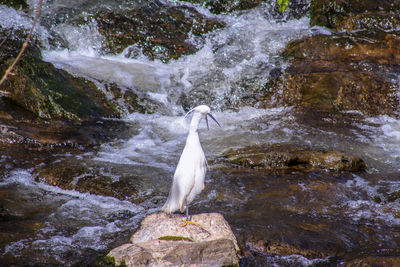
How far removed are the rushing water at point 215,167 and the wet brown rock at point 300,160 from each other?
0.22 metres

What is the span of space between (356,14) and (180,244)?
8485mm

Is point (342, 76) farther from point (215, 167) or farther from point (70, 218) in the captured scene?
point (70, 218)

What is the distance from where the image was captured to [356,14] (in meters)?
9.70

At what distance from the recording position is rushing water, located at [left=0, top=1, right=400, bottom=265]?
3.96 m

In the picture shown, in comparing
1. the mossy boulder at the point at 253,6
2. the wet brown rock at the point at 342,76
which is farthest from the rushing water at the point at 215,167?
the mossy boulder at the point at 253,6

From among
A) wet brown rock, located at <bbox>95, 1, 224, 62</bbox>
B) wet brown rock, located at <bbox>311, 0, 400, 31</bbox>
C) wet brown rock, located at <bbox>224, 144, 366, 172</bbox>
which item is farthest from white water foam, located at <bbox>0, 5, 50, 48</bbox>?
wet brown rock, located at <bbox>311, 0, 400, 31</bbox>

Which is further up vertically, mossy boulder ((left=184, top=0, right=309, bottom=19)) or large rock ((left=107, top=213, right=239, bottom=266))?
mossy boulder ((left=184, top=0, right=309, bottom=19))

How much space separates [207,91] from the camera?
8.22 metres

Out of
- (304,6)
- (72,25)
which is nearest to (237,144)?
(72,25)

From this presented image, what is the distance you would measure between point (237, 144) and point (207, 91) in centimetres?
220

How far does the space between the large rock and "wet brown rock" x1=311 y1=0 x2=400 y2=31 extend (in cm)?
758

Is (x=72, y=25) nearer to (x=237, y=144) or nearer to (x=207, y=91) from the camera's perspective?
(x=207, y=91)

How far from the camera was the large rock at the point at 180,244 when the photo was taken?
3.17m

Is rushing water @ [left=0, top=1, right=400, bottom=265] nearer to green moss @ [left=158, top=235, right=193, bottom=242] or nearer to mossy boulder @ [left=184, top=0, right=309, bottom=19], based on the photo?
green moss @ [left=158, top=235, right=193, bottom=242]
